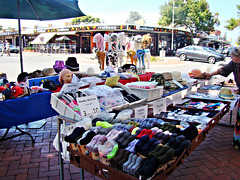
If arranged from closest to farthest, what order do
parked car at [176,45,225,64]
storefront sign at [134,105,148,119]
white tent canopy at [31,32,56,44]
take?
storefront sign at [134,105,148,119]
parked car at [176,45,225,64]
white tent canopy at [31,32,56,44]

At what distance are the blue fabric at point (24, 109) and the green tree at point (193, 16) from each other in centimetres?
3078

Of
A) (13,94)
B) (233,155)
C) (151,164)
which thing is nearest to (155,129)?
(151,164)

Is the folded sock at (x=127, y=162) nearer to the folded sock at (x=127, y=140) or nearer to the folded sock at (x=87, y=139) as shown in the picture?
the folded sock at (x=127, y=140)

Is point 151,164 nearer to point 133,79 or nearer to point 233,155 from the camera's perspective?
point 233,155

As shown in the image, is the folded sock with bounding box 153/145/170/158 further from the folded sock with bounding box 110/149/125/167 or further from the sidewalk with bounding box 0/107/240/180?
the sidewalk with bounding box 0/107/240/180

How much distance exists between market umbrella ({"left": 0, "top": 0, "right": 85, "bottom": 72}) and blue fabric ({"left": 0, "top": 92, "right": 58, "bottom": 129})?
1.75 metres

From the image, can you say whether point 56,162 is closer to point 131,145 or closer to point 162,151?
point 131,145

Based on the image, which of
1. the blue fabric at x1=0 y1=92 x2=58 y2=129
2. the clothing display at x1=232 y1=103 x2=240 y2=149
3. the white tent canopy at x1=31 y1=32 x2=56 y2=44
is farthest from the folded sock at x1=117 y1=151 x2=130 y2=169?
the white tent canopy at x1=31 y1=32 x2=56 y2=44

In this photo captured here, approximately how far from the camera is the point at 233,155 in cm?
335

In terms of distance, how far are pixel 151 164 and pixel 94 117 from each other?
1.01m

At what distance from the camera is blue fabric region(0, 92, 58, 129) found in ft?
10.3

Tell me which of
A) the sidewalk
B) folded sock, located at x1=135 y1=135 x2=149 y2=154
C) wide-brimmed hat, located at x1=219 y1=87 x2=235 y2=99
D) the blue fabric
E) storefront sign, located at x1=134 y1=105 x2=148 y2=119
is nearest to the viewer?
folded sock, located at x1=135 y1=135 x2=149 y2=154

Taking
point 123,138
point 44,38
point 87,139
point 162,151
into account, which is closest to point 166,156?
point 162,151

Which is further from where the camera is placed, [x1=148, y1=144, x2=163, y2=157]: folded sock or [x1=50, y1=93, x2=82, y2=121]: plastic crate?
[x1=50, y1=93, x2=82, y2=121]: plastic crate
